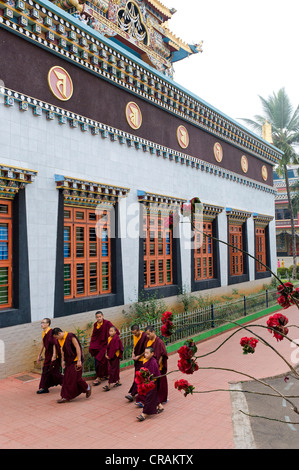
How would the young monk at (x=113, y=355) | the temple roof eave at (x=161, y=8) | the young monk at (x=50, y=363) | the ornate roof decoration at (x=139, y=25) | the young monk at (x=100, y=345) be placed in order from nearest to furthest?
the young monk at (x=50, y=363), the young monk at (x=113, y=355), the young monk at (x=100, y=345), the ornate roof decoration at (x=139, y=25), the temple roof eave at (x=161, y=8)

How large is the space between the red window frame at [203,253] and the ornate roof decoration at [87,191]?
15.1ft

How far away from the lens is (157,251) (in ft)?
40.4

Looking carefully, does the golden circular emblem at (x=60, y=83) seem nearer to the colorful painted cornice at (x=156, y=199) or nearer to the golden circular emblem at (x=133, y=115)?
the golden circular emblem at (x=133, y=115)

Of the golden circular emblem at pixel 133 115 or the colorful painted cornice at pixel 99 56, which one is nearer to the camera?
the colorful painted cornice at pixel 99 56

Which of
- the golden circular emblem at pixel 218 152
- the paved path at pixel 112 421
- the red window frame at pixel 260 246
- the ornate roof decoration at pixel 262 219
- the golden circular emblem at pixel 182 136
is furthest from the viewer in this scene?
the red window frame at pixel 260 246

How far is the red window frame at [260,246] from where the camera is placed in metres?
19.4

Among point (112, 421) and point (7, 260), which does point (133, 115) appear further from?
point (112, 421)

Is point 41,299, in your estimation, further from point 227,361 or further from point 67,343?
point 227,361

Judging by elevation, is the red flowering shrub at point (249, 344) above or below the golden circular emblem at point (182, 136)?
below

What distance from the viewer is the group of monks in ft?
19.9

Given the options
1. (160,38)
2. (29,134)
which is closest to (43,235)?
(29,134)

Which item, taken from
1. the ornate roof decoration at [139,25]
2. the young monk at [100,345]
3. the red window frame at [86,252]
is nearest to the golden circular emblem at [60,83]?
the ornate roof decoration at [139,25]

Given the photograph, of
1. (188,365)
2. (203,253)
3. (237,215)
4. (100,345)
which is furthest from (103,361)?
(237,215)

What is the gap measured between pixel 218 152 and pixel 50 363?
38.0 ft
